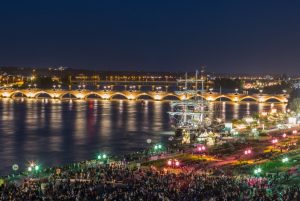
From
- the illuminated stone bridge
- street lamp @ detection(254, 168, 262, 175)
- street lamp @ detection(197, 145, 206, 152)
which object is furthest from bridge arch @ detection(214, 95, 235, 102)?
street lamp @ detection(254, 168, 262, 175)

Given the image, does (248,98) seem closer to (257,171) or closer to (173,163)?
(173,163)

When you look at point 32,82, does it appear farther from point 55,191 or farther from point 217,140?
point 55,191

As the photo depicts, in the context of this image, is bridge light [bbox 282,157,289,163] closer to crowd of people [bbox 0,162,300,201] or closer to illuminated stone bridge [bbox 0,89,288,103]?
crowd of people [bbox 0,162,300,201]

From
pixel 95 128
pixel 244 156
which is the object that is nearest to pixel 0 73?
pixel 95 128

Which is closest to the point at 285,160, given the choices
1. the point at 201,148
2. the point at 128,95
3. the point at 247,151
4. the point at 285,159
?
the point at 285,159

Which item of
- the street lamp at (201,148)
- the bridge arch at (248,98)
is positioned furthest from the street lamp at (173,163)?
the bridge arch at (248,98)

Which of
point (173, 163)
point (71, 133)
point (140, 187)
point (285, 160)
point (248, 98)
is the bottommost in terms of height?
point (71, 133)

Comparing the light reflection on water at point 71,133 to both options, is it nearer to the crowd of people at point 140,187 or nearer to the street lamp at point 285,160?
the crowd of people at point 140,187
